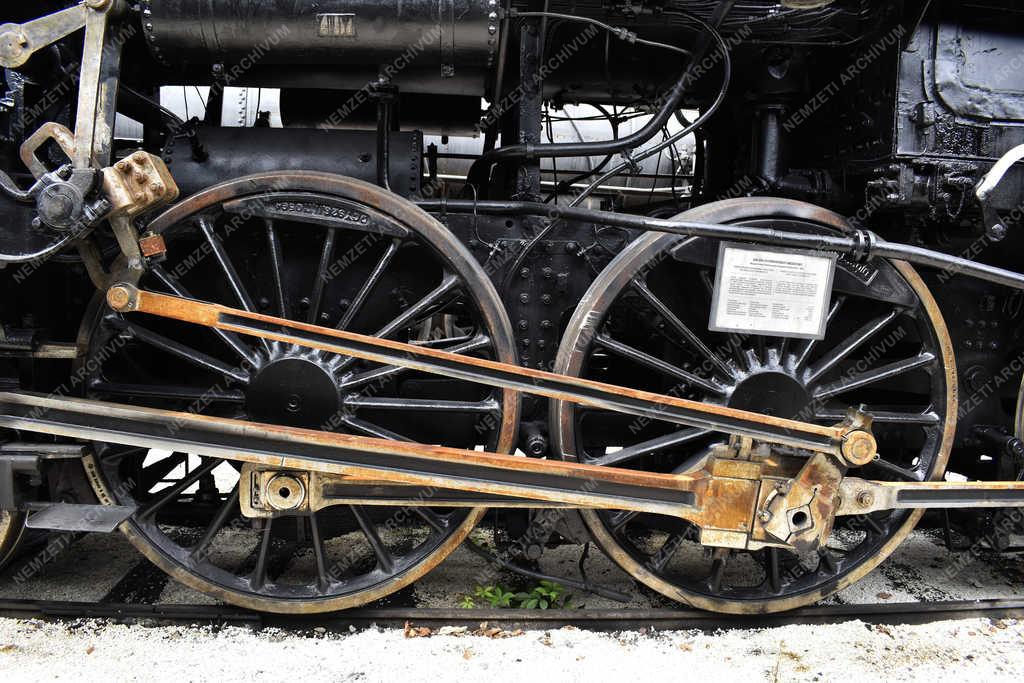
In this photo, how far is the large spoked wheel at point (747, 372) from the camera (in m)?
2.68

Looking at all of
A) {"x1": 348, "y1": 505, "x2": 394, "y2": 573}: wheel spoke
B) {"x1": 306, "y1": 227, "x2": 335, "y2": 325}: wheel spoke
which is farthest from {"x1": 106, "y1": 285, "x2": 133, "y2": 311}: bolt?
{"x1": 348, "y1": 505, "x2": 394, "y2": 573}: wheel spoke

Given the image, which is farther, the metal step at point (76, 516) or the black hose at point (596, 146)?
the black hose at point (596, 146)

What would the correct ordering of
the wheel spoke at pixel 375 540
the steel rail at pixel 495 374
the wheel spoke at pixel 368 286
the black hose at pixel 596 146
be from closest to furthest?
1. the steel rail at pixel 495 374
2. the wheel spoke at pixel 368 286
3. the wheel spoke at pixel 375 540
4. the black hose at pixel 596 146

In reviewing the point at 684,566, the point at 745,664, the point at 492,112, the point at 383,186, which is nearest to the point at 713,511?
the point at 745,664

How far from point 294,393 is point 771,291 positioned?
5.62 feet

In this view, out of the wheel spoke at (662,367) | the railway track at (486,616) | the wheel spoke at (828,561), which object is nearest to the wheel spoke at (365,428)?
the railway track at (486,616)

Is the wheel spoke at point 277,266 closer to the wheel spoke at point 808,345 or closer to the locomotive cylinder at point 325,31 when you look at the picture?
the locomotive cylinder at point 325,31

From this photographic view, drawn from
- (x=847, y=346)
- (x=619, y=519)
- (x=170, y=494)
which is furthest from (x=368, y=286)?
(x=847, y=346)

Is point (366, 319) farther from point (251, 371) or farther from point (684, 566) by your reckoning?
point (684, 566)

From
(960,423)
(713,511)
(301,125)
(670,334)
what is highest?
(301,125)

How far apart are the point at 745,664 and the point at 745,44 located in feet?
7.61

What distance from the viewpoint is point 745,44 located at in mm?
2930

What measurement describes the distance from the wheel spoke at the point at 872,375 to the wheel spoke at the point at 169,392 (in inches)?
83.4

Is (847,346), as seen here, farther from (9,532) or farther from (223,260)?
(9,532)
